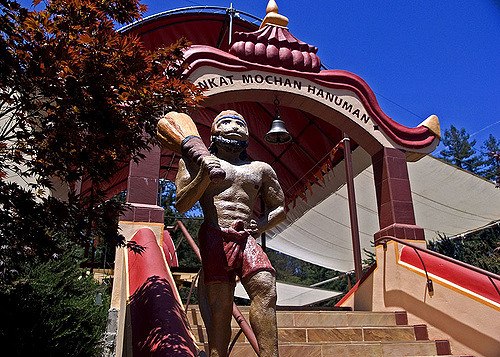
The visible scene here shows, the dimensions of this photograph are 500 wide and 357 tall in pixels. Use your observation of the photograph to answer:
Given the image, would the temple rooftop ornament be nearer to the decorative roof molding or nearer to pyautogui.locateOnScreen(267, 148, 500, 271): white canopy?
the decorative roof molding

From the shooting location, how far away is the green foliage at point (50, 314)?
3320 millimetres

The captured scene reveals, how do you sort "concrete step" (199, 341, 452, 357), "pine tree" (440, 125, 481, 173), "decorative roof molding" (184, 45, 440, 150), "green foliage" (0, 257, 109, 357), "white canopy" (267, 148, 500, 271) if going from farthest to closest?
"pine tree" (440, 125, 481, 173) → "white canopy" (267, 148, 500, 271) → "decorative roof molding" (184, 45, 440, 150) → "concrete step" (199, 341, 452, 357) → "green foliage" (0, 257, 109, 357)

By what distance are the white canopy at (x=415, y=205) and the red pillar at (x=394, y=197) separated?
2.12 m

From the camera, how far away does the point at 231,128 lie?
2.92m

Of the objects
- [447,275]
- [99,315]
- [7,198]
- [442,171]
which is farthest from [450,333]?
[442,171]

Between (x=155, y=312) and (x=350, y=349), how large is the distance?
200cm

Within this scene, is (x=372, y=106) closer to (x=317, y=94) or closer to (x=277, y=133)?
(x=317, y=94)

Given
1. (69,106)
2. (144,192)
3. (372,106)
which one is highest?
(372,106)

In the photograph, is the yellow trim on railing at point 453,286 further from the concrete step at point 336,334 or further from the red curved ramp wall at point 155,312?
the red curved ramp wall at point 155,312

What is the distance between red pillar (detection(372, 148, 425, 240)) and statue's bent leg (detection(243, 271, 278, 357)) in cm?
373

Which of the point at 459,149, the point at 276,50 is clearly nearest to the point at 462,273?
the point at 276,50

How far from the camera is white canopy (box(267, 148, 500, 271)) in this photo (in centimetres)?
1034

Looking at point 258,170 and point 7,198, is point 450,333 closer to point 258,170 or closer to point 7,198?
point 258,170

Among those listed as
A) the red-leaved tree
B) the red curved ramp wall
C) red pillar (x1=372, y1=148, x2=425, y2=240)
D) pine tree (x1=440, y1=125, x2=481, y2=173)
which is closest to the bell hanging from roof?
red pillar (x1=372, y1=148, x2=425, y2=240)
